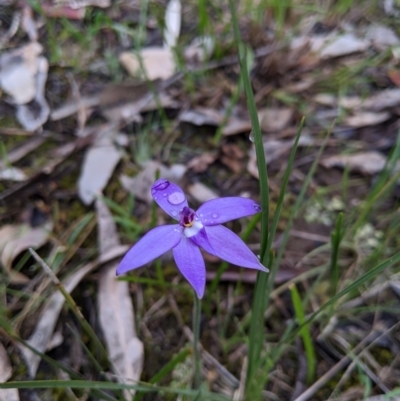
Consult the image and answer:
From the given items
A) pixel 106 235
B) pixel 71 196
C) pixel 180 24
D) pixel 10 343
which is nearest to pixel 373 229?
pixel 106 235

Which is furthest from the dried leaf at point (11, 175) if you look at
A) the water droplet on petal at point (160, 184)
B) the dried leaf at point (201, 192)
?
the water droplet on petal at point (160, 184)

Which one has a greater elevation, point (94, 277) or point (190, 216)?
point (190, 216)

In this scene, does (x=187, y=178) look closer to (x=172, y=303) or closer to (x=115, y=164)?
(x=115, y=164)

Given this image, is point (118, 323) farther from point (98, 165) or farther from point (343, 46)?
point (343, 46)

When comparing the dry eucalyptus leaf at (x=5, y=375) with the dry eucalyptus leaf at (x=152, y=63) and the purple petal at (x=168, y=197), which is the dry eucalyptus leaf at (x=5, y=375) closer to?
the purple petal at (x=168, y=197)

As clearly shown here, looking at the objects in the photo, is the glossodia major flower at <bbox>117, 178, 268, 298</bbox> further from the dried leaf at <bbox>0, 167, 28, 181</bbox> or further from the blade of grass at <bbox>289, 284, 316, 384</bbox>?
the dried leaf at <bbox>0, 167, 28, 181</bbox>

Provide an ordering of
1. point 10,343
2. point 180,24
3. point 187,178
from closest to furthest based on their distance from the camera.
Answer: point 10,343, point 187,178, point 180,24

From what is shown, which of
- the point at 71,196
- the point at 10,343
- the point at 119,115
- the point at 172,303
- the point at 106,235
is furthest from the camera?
the point at 119,115

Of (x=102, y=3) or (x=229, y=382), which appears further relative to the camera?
(x=102, y=3)
